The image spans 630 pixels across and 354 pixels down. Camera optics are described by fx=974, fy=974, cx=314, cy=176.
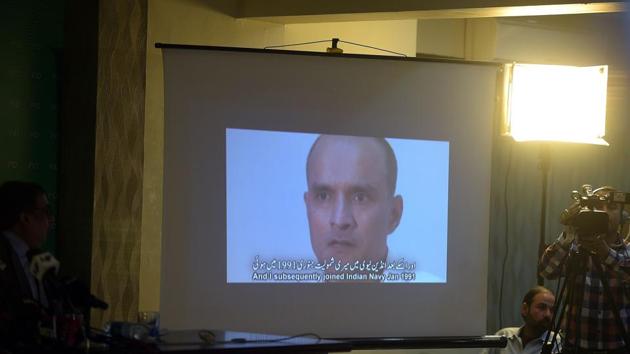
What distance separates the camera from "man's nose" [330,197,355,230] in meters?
5.00

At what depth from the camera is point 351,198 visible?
5.02 meters

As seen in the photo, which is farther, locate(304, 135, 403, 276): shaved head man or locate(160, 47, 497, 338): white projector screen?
locate(304, 135, 403, 276): shaved head man

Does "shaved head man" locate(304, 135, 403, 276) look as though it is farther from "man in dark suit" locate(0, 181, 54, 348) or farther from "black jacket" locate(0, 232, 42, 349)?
"black jacket" locate(0, 232, 42, 349)

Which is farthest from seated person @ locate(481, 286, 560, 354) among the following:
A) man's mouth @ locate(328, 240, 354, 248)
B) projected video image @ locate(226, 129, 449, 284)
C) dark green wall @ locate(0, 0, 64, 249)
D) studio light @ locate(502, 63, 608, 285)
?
dark green wall @ locate(0, 0, 64, 249)

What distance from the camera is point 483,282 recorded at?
5.19m

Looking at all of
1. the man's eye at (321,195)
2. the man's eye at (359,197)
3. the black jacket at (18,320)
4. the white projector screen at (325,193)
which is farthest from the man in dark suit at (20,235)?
the man's eye at (359,197)

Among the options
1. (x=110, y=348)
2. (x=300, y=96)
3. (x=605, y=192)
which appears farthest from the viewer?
(x=300, y=96)

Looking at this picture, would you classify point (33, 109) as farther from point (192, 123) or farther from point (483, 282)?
point (483, 282)

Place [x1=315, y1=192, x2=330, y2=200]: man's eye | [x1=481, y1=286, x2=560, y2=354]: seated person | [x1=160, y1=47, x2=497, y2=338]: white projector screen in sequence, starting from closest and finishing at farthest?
1. [x1=160, y1=47, x2=497, y2=338]: white projector screen
2. [x1=315, y1=192, x2=330, y2=200]: man's eye
3. [x1=481, y1=286, x2=560, y2=354]: seated person

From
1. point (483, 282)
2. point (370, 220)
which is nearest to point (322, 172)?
point (370, 220)

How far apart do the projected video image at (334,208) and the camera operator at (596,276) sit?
2.28ft

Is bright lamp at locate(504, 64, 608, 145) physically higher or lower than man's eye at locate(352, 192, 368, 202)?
higher

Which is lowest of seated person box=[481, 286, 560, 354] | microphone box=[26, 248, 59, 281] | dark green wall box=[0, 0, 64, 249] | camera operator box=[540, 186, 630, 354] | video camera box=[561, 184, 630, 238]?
seated person box=[481, 286, 560, 354]

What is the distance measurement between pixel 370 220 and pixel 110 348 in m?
2.31
